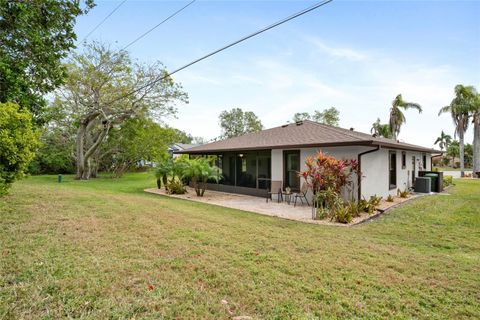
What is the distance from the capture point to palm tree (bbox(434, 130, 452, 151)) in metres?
60.4

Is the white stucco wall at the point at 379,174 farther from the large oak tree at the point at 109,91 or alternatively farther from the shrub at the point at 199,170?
the large oak tree at the point at 109,91

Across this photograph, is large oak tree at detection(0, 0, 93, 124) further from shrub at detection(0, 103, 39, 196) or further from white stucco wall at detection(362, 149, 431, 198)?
white stucco wall at detection(362, 149, 431, 198)

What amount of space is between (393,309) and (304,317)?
982 mm

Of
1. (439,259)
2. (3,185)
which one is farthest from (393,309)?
(3,185)

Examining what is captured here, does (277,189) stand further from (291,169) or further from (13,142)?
(13,142)

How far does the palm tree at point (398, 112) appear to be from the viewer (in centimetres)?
2672

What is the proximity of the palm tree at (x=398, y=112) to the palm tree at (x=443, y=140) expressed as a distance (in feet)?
147

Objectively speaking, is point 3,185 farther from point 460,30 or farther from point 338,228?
point 460,30

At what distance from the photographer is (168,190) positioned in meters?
13.0

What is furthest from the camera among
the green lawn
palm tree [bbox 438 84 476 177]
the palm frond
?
the palm frond

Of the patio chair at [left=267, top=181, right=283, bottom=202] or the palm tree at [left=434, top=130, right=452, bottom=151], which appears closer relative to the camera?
the patio chair at [left=267, top=181, right=283, bottom=202]

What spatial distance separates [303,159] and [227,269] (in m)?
7.19

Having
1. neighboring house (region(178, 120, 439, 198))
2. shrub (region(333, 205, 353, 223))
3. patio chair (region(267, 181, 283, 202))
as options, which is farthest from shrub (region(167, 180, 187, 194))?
shrub (region(333, 205, 353, 223))

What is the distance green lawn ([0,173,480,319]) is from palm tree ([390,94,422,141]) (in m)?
24.5
